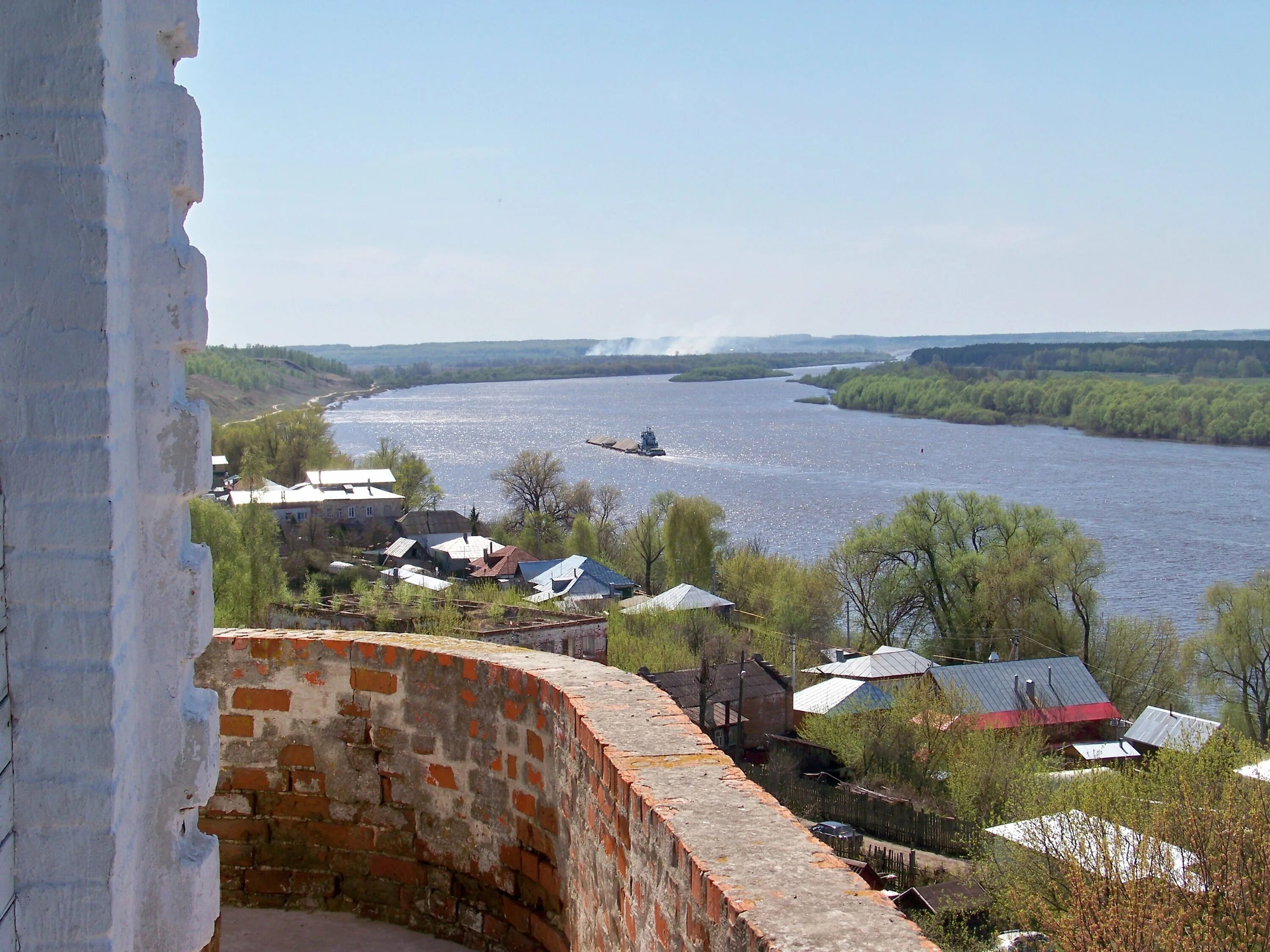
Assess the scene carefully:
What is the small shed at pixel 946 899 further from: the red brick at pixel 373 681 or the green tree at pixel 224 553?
the green tree at pixel 224 553

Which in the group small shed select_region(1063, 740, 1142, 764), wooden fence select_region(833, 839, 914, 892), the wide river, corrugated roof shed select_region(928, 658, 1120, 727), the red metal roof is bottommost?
small shed select_region(1063, 740, 1142, 764)

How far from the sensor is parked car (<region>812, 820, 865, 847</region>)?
19.3m

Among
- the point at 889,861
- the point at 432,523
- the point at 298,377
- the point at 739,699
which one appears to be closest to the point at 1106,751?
the point at 739,699

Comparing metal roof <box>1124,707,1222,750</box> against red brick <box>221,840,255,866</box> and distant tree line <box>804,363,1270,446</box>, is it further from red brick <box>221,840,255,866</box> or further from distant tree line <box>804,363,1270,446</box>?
distant tree line <box>804,363,1270,446</box>

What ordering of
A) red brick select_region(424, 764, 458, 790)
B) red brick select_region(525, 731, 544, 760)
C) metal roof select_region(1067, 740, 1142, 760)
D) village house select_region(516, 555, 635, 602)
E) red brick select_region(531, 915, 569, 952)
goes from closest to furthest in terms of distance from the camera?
red brick select_region(531, 915, 569, 952) < red brick select_region(525, 731, 544, 760) < red brick select_region(424, 764, 458, 790) < metal roof select_region(1067, 740, 1142, 760) < village house select_region(516, 555, 635, 602)

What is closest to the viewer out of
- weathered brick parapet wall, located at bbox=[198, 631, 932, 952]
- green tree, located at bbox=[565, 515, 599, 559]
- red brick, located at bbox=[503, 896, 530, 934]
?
weathered brick parapet wall, located at bbox=[198, 631, 932, 952]

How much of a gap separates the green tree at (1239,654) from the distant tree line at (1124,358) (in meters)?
96.3

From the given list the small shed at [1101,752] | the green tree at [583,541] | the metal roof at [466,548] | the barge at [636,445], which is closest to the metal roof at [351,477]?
the metal roof at [466,548]

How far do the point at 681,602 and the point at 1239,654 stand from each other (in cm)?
1434

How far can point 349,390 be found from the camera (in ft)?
495

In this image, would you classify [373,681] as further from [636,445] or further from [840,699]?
[636,445]

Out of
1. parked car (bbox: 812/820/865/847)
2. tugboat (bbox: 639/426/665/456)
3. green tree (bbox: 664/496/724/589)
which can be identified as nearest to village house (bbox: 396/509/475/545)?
green tree (bbox: 664/496/724/589)

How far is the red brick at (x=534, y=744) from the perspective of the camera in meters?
3.37

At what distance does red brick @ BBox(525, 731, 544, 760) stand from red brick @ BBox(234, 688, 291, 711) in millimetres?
982
